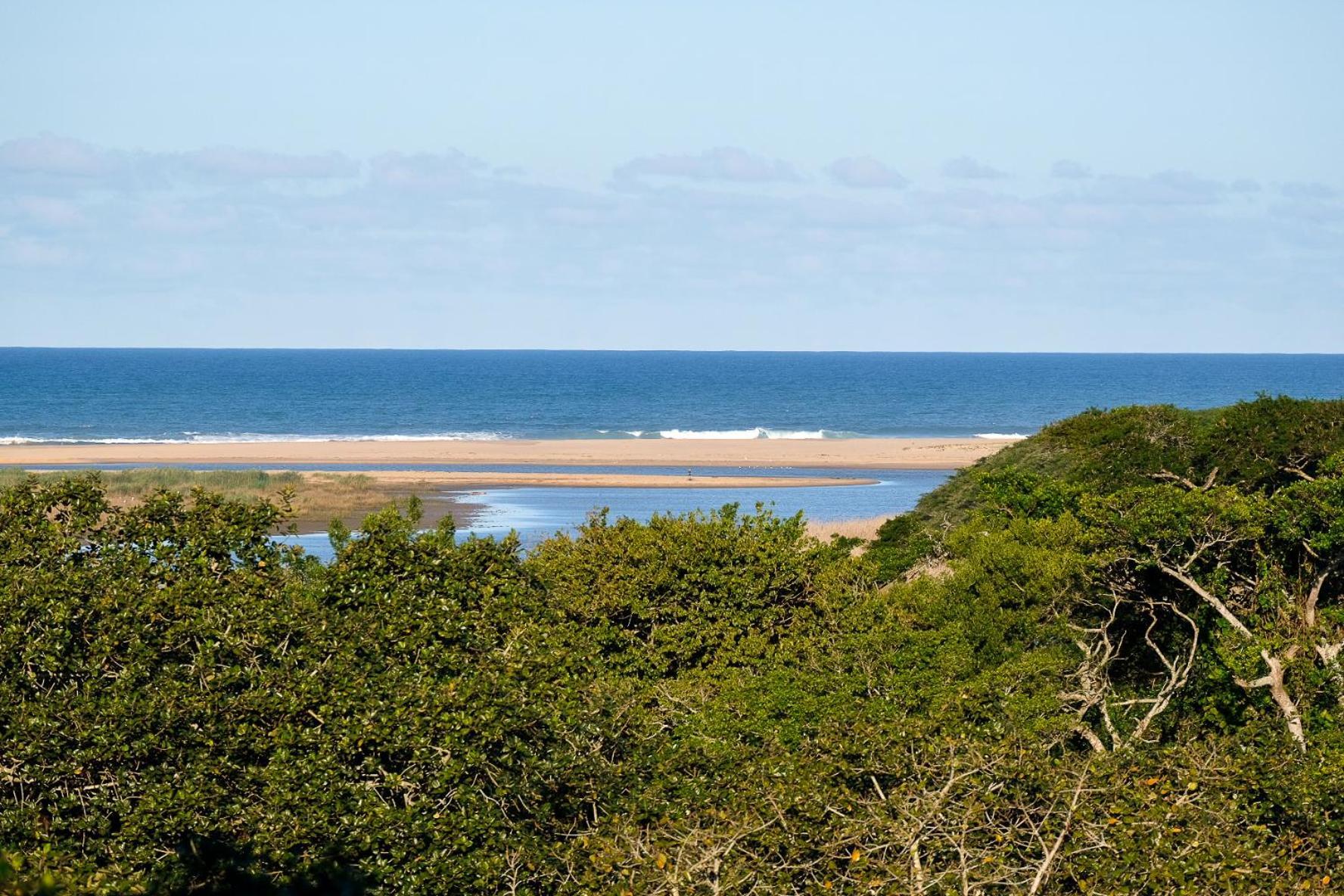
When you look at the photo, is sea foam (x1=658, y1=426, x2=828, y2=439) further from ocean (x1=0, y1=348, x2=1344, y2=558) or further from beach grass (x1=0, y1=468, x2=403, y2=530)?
beach grass (x1=0, y1=468, x2=403, y2=530)

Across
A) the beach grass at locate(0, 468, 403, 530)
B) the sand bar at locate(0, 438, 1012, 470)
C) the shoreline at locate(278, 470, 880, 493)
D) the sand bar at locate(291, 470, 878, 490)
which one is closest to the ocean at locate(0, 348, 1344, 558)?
the shoreline at locate(278, 470, 880, 493)

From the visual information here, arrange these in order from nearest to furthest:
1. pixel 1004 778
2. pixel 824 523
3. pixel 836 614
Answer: pixel 1004 778, pixel 836 614, pixel 824 523

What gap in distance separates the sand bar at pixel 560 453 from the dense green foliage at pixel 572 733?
68.1 m

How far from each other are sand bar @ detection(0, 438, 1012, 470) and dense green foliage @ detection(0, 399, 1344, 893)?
68067 millimetres

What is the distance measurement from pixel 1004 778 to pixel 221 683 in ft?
23.6

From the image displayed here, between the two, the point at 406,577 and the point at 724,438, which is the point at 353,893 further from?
the point at 724,438

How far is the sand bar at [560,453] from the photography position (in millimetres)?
89562

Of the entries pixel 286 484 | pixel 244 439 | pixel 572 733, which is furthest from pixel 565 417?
pixel 572 733

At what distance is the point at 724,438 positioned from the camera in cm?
11350

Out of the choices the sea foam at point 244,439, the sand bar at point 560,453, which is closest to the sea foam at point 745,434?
the sand bar at point 560,453

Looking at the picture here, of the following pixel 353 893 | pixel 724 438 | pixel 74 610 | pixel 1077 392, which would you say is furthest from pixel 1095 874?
pixel 1077 392

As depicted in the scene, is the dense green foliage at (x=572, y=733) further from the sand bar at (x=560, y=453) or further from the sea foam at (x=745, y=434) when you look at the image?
the sea foam at (x=745, y=434)

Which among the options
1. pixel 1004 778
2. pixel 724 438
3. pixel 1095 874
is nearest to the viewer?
pixel 1095 874

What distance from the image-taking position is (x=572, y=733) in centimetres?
1452
